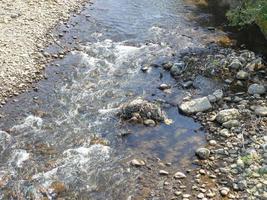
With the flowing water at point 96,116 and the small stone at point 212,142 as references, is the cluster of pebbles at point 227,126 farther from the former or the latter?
the flowing water at point 96,116

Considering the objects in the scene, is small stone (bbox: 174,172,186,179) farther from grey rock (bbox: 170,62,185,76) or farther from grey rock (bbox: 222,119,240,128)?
grey rock (bbox: 170,62,185,76)

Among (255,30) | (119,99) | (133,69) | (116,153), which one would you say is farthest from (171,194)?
(255,30)

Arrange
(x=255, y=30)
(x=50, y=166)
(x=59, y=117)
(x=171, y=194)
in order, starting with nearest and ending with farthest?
(x=171, y=194) → (x=50, y=166) → (x=59, y=117) → (x=255, y=30)

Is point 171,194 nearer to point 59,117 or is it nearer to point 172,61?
point 59,117

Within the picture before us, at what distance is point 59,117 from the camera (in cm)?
1298

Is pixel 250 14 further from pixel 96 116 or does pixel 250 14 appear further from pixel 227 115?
pixel 96 116

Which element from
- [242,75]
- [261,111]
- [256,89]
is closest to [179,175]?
[261,111]

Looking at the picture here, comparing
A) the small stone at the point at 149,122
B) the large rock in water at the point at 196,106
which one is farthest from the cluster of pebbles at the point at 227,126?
the small stone at the point at 149,122

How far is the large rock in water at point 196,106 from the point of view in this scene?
12.8 meters

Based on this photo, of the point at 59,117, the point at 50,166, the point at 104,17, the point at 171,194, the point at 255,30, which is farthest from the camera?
the point at 104,17

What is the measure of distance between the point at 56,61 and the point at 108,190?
21.8ft

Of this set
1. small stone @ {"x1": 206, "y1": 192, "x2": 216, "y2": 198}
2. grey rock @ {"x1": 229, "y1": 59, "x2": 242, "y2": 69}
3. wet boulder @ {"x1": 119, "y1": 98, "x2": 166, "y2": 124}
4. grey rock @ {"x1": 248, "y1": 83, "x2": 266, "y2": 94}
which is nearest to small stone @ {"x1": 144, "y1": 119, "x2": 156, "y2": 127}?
wet boulder @ {"x1": 119, "y1": 98, "x2": 166, "y2": 124}

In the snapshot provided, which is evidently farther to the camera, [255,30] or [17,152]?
[255,30]

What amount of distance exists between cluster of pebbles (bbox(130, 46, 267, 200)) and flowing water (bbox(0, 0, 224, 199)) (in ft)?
1.24
